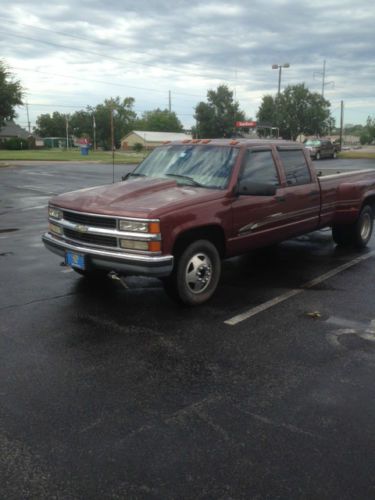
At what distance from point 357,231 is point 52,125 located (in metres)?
139

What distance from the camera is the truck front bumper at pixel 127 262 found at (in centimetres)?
496

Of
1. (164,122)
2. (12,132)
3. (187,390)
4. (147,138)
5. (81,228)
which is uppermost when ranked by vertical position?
(164,122)

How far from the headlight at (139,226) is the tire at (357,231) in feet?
14.9

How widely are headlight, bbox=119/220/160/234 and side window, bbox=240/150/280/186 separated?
1.54 metres

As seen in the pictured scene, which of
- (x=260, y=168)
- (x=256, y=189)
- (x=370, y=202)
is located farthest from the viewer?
(x=370, y=202)

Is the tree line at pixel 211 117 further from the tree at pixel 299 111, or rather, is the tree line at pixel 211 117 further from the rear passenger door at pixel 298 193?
the rear passenger door at pixel 298 193

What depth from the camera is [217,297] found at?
5.98m

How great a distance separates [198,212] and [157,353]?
1.67 meters

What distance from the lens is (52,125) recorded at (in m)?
137

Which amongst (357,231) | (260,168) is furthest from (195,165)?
(357,231)

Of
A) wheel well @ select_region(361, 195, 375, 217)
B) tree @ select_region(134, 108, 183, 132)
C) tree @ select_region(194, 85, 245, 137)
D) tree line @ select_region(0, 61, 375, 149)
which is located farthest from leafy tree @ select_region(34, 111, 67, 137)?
wheel well @ select_region(361, 195, 375, 217)

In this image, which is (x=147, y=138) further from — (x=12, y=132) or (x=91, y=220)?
(x=91, y=220)

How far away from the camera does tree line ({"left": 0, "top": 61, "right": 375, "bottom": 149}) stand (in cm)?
5891

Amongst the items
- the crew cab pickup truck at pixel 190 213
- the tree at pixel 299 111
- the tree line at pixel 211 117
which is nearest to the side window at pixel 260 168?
the crew cab pickup truck at pixel 190 213
